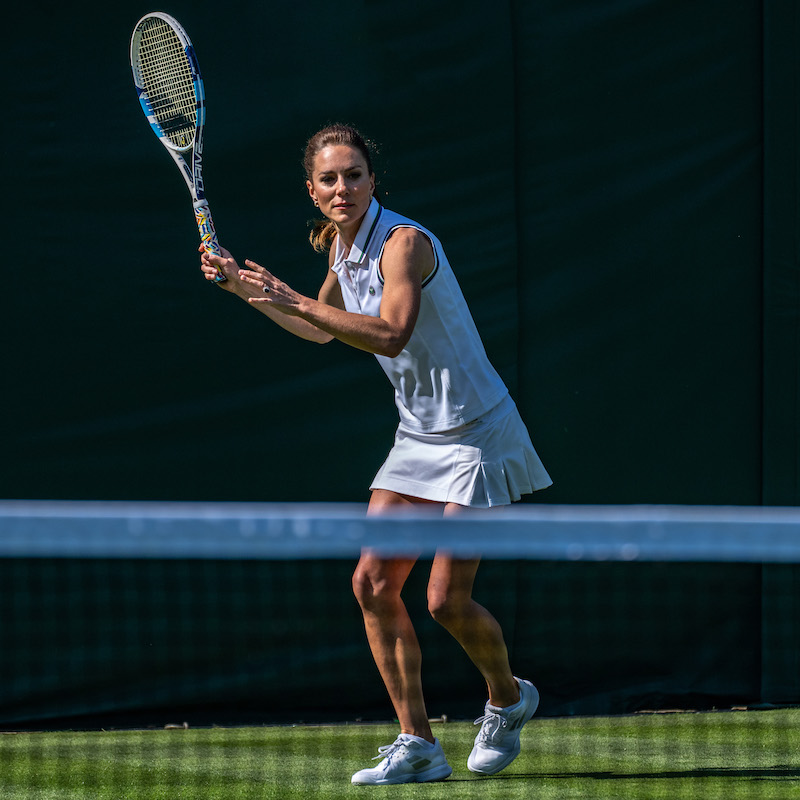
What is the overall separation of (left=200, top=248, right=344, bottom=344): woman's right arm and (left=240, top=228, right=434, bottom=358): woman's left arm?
93 millimetres

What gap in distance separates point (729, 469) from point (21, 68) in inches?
111

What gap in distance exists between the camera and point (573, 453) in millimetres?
4898

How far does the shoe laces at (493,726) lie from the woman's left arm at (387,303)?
1004 millimetres

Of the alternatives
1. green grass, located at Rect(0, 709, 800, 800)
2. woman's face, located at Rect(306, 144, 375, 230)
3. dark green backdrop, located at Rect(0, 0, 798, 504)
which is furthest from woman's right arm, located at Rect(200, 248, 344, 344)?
green grass, located at Rect(0, 709, 800, 800)

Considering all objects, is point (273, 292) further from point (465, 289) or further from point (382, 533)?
point (465, 289)

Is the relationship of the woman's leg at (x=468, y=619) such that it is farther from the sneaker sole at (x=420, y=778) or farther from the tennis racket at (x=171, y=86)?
the tennis racket at (x=171, y=86)

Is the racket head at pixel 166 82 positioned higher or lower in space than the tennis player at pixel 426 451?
higher

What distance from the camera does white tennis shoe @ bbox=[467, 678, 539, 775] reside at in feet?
11.7

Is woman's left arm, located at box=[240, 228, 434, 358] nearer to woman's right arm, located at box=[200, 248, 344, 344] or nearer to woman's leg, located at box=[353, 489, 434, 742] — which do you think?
woman's right arm, located at box=[200, 248, 344, 344]

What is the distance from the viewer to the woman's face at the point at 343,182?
139 inches

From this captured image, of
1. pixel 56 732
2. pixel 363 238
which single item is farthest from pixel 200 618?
pixel 363 238

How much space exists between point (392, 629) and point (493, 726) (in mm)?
373

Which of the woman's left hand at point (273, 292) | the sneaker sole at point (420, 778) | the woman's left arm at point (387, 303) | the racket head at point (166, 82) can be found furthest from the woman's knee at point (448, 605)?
the racket head at point (166, 82)

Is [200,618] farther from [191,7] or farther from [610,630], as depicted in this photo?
[191,7]
